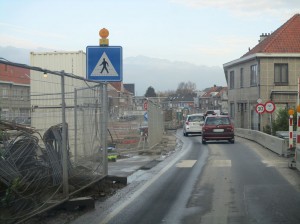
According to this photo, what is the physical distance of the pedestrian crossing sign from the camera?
1144 cm

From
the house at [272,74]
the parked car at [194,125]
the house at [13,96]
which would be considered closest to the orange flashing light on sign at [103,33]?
the house at [13,96]

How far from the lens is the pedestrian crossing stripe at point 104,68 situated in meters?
11.5

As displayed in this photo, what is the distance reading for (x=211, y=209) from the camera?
8.10 m

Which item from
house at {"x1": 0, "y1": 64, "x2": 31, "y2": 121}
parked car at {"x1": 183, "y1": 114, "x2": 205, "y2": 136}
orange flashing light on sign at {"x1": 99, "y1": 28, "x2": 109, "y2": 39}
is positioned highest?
orange flashing light on sign at {"x1": 99, "y1": 28, "x2": 109, "y2": 39}

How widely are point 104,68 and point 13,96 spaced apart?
482 centimetres

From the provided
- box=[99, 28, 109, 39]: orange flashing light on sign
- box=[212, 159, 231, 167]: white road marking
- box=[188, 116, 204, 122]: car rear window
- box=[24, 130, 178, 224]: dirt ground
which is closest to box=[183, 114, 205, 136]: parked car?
box=[188, 116, 204, 122]: car rear window

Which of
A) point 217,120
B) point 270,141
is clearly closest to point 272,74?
point 217,120

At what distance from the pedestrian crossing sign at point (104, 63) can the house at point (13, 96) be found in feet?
12.8

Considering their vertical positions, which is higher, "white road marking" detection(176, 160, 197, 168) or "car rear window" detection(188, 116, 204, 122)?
"car rear window" detection(188, 116, 204, 122)

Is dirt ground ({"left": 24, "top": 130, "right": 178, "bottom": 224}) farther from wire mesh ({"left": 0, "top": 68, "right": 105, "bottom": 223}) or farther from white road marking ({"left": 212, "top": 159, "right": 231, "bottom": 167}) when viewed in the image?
white road marking ({"left": 212, "top": 159, "right": 231, "bottom": 167})

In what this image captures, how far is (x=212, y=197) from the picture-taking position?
30.5ft

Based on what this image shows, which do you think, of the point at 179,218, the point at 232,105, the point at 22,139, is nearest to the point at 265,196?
the point at 179,218

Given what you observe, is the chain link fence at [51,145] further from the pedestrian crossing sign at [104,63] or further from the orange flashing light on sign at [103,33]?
the orange flashing light on sign at [103,33]

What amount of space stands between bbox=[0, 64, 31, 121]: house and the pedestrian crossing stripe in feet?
12.9
